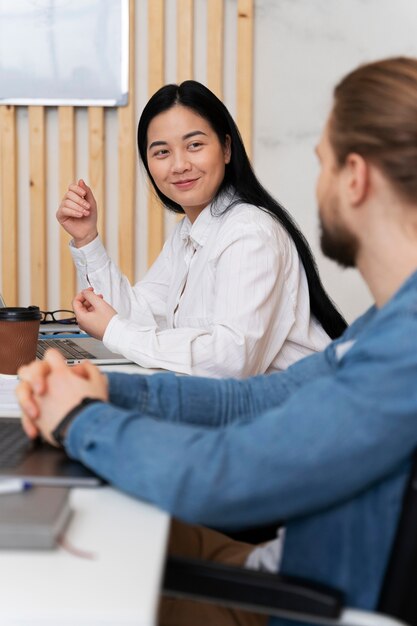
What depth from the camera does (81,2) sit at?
3174 mm

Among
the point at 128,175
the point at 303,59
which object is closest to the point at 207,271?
the point at 128,175

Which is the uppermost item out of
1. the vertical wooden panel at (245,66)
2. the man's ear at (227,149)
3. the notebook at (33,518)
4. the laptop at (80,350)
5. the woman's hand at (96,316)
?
the vertical wooden panel at (245,66)

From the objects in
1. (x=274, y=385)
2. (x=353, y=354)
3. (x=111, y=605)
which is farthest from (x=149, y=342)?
(x=111, y=605)

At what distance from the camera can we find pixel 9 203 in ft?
10.8

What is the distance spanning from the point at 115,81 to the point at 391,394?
2.69 m

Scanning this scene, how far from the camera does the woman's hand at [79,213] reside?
7.54ft

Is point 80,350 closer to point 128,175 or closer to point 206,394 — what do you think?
point 206,394

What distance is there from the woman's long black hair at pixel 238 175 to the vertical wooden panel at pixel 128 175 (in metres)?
1.07

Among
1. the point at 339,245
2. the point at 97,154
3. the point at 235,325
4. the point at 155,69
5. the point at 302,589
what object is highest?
the point at 155,69

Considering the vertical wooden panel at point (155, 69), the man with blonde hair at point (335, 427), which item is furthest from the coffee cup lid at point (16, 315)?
the vertical wooden panel at point (155, 69)

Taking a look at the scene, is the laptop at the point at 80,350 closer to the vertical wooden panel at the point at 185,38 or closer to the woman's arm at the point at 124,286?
the woman's arm at the point at 124,286

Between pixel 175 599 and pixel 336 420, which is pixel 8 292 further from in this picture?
pixel 336 420

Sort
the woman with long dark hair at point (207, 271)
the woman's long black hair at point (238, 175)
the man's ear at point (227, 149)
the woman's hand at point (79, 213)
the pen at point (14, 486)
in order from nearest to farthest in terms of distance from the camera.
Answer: the pen at point (14, 486) → the woman with long dark hair at point (207, 271) → the woman's long black hair at point (238, 175) → the man's ear at point (227, 149) → the woman's hand at point (79, 213)

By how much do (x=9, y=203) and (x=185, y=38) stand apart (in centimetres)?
96
